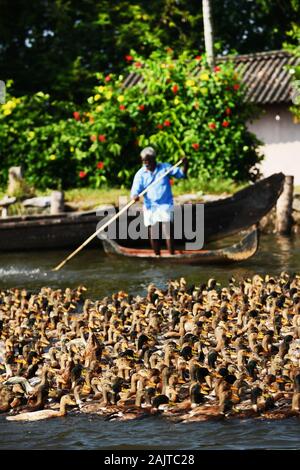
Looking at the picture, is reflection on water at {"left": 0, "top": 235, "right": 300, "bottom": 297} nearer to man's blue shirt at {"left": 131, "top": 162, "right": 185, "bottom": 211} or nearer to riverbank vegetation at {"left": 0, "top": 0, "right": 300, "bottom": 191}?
man's blue shirt at {"left": 131, "top": 162, "right": 185, "bottom": 211}

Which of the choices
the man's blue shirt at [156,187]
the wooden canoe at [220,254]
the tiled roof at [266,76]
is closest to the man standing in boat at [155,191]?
the man's blue shirt at [156,187]

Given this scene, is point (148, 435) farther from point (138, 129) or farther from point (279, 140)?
point (279, 140)

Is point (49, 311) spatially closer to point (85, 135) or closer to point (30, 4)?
point (85, 135)

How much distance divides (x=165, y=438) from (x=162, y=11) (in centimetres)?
2733

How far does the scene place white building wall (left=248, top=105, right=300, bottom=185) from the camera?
31875 millimetres

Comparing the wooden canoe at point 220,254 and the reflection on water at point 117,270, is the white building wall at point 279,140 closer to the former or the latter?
the reflection on water at point 117,270

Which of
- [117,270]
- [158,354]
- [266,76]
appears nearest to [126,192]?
[117,270]

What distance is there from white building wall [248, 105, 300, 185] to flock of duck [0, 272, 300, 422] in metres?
15.7

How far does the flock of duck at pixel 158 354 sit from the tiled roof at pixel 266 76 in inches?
584

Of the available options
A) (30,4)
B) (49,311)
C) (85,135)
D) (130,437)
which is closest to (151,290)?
(49,311)

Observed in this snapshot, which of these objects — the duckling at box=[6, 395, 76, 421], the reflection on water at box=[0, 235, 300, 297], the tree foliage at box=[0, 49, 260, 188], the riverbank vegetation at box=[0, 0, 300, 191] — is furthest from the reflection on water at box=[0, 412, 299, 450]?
the tree foliage at box=[0, 49, 260, 188]

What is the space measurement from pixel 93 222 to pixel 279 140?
10744mm

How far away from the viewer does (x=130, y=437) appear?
1034cm

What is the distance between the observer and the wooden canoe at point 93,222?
21281 millimetres
